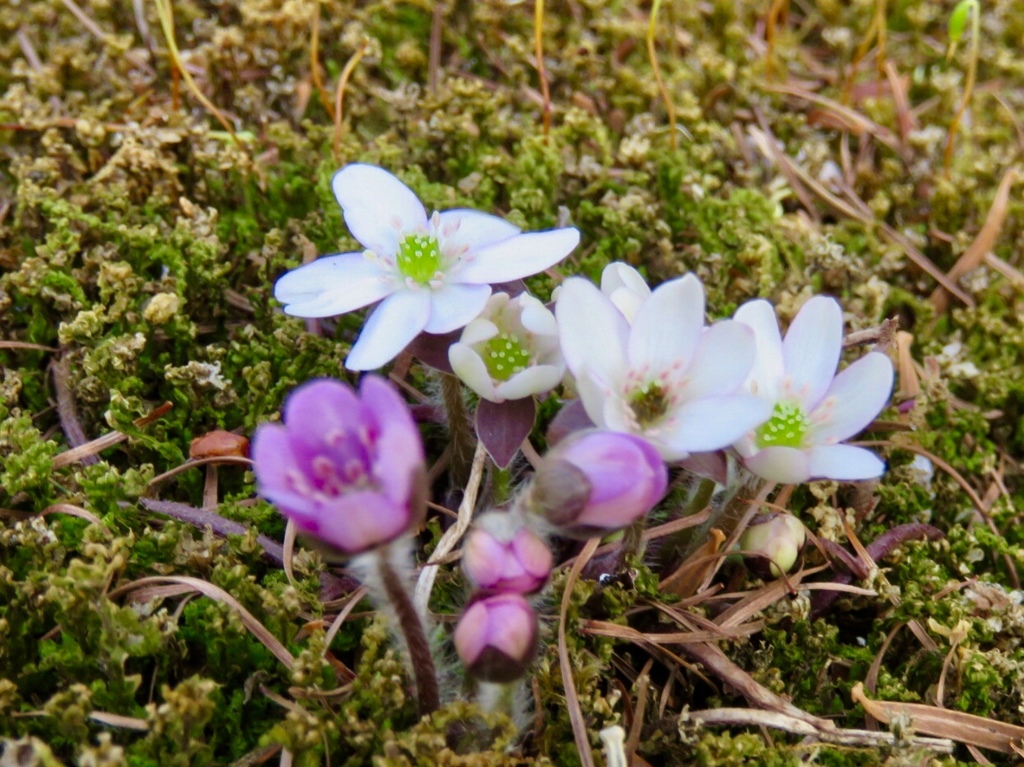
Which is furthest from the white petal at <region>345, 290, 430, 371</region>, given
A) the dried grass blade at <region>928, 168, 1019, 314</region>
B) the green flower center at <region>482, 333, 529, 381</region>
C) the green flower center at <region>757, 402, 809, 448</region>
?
the dried grass blade at <region>928, 168, 1019, 314</region>

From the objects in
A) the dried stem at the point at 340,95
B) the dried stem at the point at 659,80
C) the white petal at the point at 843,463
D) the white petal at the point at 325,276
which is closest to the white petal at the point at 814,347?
the white petal at the point at 843,463

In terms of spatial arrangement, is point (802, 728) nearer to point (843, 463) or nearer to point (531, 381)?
point (843, 463)

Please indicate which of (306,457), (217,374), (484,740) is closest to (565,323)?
(306,457)

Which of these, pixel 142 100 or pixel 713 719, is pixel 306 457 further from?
pixel 142 100

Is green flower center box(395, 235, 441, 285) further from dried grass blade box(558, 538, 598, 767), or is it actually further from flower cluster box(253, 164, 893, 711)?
dried grass blade box(558, 538, 598, 767)

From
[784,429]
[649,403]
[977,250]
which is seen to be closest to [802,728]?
[784,429]
